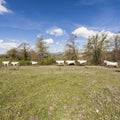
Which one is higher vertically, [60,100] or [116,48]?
[116,48]

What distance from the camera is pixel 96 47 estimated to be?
32.5m

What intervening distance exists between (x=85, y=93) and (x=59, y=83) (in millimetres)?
2687

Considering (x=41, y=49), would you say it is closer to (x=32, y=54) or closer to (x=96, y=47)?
(x=32, y=54)

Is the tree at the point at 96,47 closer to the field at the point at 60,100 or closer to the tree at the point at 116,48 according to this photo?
the tree at the point at 116,48

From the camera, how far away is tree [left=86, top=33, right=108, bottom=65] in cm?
3209

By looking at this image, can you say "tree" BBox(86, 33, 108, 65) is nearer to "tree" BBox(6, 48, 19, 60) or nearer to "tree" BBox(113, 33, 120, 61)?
"tree" BBox(113, 33, 120, 61)

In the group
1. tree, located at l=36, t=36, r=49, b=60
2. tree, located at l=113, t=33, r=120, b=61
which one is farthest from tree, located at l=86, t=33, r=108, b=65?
tree, located at l=36, t=36, r=49, b=60

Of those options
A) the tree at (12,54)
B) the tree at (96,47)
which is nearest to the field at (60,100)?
the tree at (96,47)

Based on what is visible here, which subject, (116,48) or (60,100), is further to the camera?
(116,48)

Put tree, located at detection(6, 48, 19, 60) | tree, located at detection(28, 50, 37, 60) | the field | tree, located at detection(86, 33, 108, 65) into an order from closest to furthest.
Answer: the field
tree, located at detection(86, 33, 108, 65)
tree, located at detection(28, 50, 37, 60)
tree, located at detection(6, 48, 19, 60)

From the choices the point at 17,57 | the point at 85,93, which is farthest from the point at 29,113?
the point at 17,57

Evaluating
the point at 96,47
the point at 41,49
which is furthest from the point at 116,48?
the point at 41,49

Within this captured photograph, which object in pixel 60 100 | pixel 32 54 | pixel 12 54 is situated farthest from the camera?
pixel 12 54

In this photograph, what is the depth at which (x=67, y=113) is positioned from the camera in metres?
9.00
